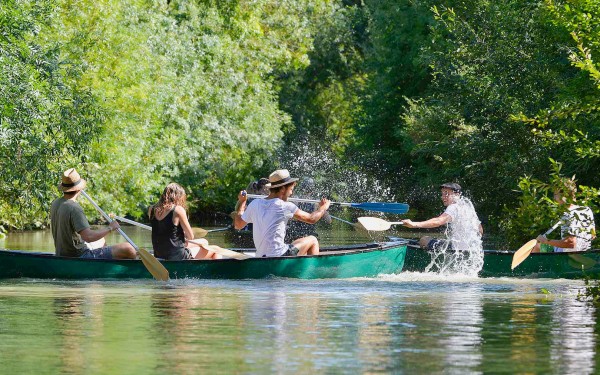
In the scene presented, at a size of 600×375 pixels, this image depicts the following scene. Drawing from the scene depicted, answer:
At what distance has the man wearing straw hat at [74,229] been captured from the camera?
16.5m

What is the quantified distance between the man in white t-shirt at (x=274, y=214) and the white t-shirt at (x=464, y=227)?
2.11m

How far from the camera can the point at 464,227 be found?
18219 mm

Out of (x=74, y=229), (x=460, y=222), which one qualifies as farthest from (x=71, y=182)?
(x=460, y=222)

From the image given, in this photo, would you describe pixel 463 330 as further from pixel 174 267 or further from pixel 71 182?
pixel 71 182

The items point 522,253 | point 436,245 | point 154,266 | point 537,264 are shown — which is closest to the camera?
point 154,266

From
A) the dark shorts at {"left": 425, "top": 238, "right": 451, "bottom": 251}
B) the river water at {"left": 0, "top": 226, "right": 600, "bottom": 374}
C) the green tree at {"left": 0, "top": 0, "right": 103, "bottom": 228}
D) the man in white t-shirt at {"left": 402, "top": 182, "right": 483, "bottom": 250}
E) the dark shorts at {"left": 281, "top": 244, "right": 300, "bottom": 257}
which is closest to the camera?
the river water at {"left": 0, "top": 226, "right": 600, "bottom": 374}

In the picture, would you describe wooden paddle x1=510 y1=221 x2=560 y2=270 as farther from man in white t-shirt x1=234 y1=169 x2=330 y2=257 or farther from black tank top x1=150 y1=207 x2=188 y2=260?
black tank top x1=150 y1=207 x2=188 y2=260

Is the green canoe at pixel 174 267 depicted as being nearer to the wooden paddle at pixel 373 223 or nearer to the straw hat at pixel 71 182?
the straw hat at pixel 71 182

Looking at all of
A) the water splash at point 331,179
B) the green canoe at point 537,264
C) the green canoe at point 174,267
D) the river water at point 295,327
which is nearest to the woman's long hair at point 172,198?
the green canoe at point 174,267

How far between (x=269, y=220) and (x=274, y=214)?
158 millimetres

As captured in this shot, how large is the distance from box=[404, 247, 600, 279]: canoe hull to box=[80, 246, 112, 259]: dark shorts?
4.28 m

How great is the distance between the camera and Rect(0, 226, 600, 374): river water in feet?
31.4

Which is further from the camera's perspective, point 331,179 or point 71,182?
point 331,179

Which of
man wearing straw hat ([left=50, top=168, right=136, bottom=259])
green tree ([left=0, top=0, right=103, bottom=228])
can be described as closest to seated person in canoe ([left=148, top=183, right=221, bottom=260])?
man wearing straw hat ([left=50, top=168, right=136, bottom=259])
